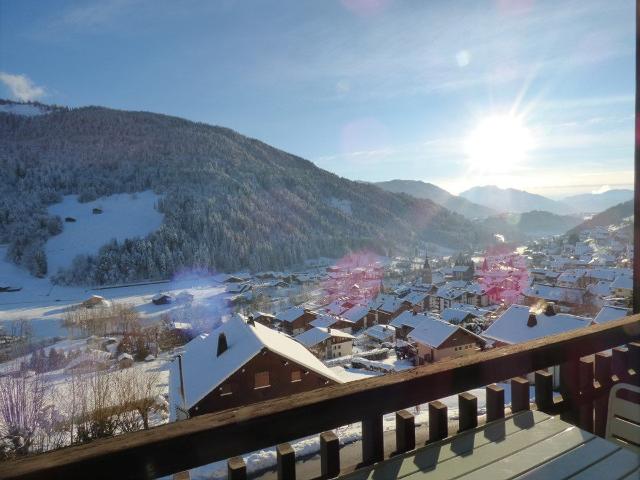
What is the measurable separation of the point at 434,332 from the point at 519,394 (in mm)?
21414

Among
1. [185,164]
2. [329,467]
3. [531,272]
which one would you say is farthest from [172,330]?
[185,164]

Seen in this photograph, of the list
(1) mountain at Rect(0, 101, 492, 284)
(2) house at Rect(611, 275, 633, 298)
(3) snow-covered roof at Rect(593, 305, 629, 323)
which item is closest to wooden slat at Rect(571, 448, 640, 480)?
(3) snow-covered roof at Rect(593, 305, 629, 323)

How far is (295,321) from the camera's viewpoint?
33031 mm

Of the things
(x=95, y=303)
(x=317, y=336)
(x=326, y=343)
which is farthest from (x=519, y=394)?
(x=95, y=303)

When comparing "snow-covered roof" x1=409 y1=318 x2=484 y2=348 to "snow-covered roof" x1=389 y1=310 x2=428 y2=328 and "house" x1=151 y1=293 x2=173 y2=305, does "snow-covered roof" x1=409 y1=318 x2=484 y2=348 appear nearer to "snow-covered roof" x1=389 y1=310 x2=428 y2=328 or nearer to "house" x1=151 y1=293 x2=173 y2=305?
"snow-covered roof" x1=389 y1=310 x2=428 y2=328

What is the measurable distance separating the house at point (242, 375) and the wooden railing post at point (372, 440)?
36.1ft

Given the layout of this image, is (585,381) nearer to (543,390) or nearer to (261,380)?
(543,390)

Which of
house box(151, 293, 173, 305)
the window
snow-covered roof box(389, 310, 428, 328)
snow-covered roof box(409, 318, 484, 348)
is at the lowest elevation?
house box(151, 293, 173, 305)

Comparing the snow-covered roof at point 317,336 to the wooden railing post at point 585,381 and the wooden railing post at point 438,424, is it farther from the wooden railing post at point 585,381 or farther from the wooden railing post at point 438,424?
the wooden railing post at point 438,424

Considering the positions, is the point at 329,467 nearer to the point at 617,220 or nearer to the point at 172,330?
the point at 172,330

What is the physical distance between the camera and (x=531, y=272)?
180 ft

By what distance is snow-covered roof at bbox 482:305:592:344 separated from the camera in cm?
1806

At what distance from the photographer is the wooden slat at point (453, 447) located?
49.8 inches

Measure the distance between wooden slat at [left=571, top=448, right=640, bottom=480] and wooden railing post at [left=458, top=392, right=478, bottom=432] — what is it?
14.8 inches
